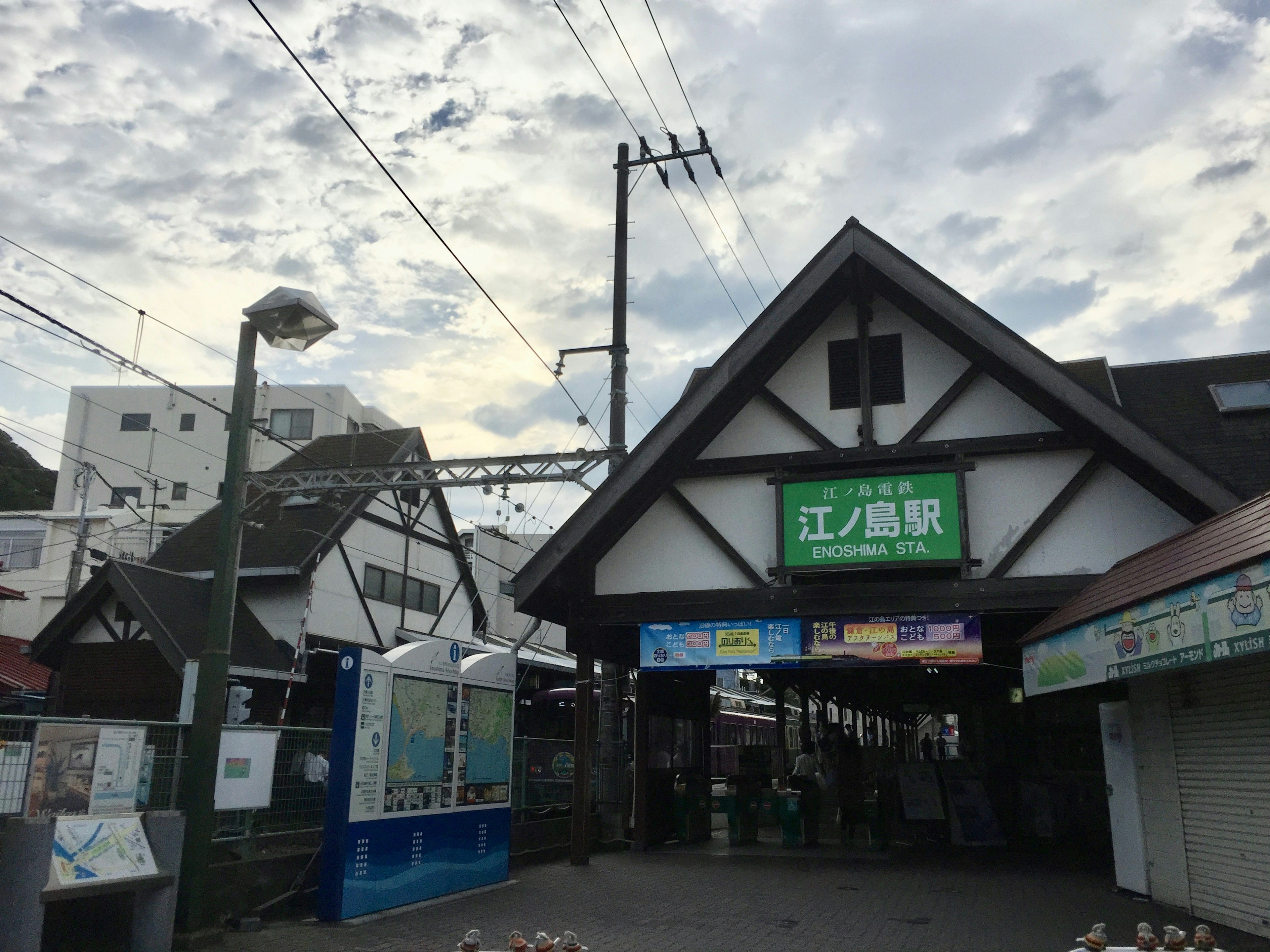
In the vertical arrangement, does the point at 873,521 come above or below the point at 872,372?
below

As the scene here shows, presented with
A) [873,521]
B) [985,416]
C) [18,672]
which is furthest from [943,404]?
[18,672]

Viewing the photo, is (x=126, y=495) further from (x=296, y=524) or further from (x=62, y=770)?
(x=62, y=770)

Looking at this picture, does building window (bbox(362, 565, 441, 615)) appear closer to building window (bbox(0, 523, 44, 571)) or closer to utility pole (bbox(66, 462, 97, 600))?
utility pole (bbox(66, 462, 97, 600))

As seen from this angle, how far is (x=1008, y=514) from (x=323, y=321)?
8.11 m

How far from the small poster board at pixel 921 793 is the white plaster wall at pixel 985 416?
21.9 ft

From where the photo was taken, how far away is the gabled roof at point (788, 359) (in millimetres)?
11070

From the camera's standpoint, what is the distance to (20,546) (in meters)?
41.3

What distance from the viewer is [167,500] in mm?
52219

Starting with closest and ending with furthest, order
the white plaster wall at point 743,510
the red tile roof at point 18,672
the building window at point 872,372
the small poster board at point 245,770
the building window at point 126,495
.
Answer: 1. the small poster board at point 245,770
2. the building window at point 872,372
3. the white plaster wall at point 743,510
4. the red tile roof at point 18,672
5. the building window at point 126,495

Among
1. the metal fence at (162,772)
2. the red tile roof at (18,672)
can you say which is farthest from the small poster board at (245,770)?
the red tile roof at (18,672)

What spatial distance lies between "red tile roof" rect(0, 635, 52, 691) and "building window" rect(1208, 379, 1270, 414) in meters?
25.3

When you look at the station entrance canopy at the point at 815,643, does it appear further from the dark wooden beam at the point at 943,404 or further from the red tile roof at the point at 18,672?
the red tile roof at the point at 18,672

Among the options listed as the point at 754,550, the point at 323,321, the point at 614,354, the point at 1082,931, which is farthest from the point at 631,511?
the point at 1082,931

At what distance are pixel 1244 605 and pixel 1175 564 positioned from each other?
1816 millimetres
